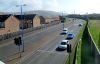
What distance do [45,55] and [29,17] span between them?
196ft

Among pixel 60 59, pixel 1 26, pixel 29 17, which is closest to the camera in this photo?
pixel 60 59

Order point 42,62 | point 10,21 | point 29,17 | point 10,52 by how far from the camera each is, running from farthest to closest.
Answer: point 29,17
point 10,21
point 10,52
point 42,62

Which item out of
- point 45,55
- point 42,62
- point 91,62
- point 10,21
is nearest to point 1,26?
point 10,21

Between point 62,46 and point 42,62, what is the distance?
412 inches

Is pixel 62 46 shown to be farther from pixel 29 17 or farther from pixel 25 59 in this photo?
pixel 29 17

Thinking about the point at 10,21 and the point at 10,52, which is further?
the point at 10,21

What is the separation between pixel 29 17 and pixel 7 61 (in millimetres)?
63113

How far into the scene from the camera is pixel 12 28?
67.5 metres

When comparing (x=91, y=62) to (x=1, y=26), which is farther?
(x=1, y=26)

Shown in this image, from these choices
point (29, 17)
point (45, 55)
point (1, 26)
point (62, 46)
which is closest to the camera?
point (45, 55)

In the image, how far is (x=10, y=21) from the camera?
67.0m

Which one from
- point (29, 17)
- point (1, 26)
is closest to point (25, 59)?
point (1, 26)

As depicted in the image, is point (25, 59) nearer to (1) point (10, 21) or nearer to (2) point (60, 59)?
(2) point (60, 59)

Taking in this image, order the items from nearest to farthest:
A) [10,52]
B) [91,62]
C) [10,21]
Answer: [91,62] → [10,52] → [10,21]
